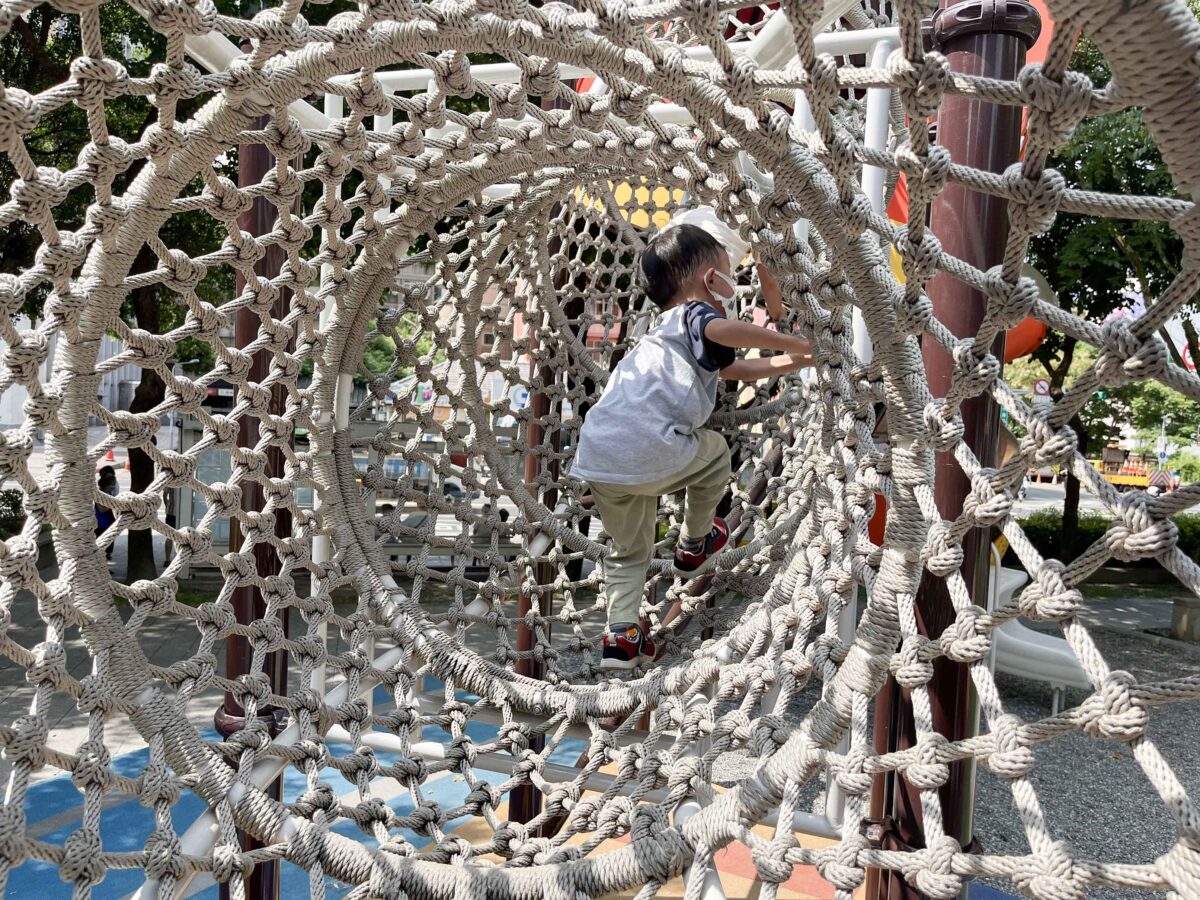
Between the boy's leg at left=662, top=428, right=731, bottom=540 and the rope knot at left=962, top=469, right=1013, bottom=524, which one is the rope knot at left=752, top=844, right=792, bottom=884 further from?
the boy's leg at left=662, top=428, right=731, bottom=540

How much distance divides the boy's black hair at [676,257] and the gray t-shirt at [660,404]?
80mm

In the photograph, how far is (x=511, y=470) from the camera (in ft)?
7.27

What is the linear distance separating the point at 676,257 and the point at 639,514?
22.8 inches

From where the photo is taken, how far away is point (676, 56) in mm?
819

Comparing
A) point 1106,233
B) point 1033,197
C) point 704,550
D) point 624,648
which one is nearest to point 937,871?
point 1033,197

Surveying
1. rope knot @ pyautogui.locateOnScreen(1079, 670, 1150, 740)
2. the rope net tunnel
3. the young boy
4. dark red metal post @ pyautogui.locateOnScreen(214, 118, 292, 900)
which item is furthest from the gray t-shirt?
rope knot @ pyautogui.locateOnScreen(1079, 670, 1150, 740)

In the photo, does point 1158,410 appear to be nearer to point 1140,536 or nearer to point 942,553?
point 942,553

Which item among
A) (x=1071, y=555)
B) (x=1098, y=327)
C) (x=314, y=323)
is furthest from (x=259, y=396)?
(x=1071, y=555)

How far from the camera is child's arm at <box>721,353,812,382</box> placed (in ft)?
5.39

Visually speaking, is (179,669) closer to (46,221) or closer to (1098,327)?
(46,221)

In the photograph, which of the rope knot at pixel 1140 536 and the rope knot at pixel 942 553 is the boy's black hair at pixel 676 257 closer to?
the rope knot at pixel 942 553

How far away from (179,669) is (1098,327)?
123cm

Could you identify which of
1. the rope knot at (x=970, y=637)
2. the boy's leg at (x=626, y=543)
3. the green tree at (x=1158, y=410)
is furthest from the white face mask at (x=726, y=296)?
the green tree at (x=1158, y=410)

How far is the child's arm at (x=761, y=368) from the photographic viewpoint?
1642mm
